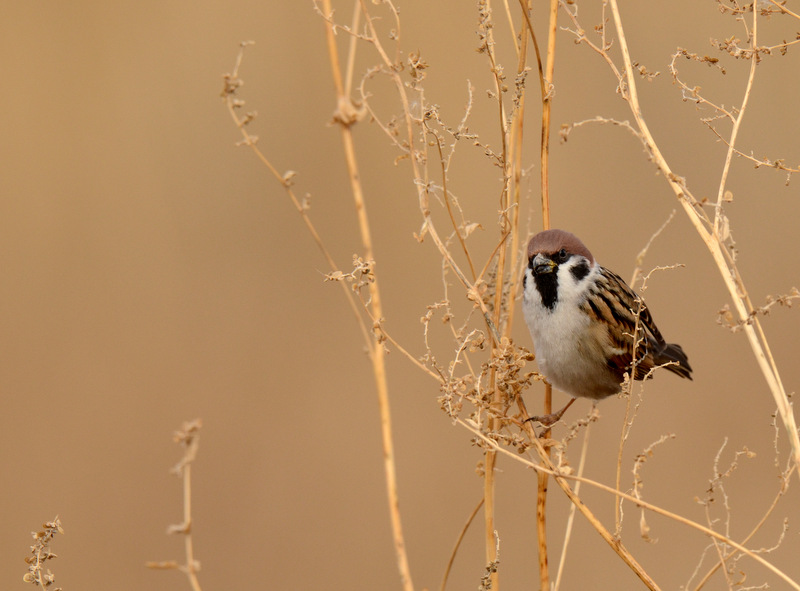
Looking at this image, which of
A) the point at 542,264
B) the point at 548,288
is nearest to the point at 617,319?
the point at 548,288

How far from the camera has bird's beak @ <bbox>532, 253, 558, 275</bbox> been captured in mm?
2738

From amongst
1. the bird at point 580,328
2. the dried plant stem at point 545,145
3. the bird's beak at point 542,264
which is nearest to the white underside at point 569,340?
the bird at point 580,328

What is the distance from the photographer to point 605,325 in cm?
303

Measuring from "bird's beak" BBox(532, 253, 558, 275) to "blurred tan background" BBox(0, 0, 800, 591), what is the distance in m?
2.56

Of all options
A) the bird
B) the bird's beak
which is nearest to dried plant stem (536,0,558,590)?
the bird's beak

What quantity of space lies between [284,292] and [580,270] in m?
3.43

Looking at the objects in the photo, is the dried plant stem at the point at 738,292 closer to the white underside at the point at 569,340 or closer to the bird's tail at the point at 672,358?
the white underside at the point at 569,340

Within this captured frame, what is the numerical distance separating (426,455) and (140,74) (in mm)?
3216

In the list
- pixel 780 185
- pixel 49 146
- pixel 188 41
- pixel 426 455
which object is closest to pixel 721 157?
pixel 780 185

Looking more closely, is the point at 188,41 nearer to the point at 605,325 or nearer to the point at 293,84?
the point at 293,84

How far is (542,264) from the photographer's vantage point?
9.05 feet

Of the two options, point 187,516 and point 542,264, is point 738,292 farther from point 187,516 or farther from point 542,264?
point 542,264

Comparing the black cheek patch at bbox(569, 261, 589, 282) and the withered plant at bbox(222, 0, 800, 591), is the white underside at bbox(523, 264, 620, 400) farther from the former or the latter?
the withered plant at bbox(222, 0, 800, 591)

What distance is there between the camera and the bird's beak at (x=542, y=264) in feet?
8.98
